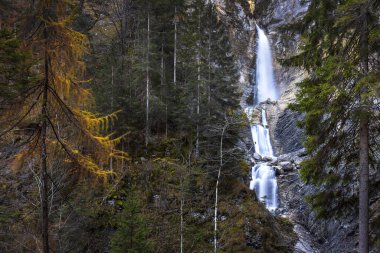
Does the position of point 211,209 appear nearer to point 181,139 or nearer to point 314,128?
point 181,139

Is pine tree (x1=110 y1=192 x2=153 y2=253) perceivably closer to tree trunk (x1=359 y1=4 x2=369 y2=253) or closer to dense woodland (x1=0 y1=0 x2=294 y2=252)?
dense woodland (x1=0 y1=0 x2=294 y2=252)

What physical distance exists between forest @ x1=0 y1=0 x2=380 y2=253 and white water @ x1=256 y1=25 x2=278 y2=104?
4258mm

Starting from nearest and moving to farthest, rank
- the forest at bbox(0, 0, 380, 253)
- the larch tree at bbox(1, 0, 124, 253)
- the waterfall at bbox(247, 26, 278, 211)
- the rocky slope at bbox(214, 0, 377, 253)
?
the larch tree at bbox(1, 0, 124, 253) < the forest at bbox(0, 0, 380, 253) < the rocky slope at bbox(214, 0, 377, 253) < the waterfall at bbox(247, 26, 278, 211)

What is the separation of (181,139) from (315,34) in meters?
12.2

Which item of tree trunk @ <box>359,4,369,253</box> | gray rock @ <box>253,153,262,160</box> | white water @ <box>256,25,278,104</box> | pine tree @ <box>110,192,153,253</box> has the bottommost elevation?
pine tree @ <box>110,192,153,253</box>

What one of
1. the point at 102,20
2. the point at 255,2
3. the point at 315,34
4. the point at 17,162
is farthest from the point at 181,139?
the point at 255,2

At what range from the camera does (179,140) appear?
64.8 ft

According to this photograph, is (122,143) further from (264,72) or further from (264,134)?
(264,72)

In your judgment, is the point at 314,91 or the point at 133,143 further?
the point at 133,143

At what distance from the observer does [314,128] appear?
26.8 ft

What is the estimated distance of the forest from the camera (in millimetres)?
6219

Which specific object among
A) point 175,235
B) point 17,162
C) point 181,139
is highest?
point 181,139

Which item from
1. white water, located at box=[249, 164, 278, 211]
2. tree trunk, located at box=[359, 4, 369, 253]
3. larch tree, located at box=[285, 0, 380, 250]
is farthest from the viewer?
white water, located at box=[249, 164, 278, 211]

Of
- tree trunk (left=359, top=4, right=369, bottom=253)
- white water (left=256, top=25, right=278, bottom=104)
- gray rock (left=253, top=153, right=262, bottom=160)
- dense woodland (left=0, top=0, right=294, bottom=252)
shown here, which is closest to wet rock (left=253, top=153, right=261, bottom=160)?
gray rock (left=253, top=153, right=262, bottom=160)
